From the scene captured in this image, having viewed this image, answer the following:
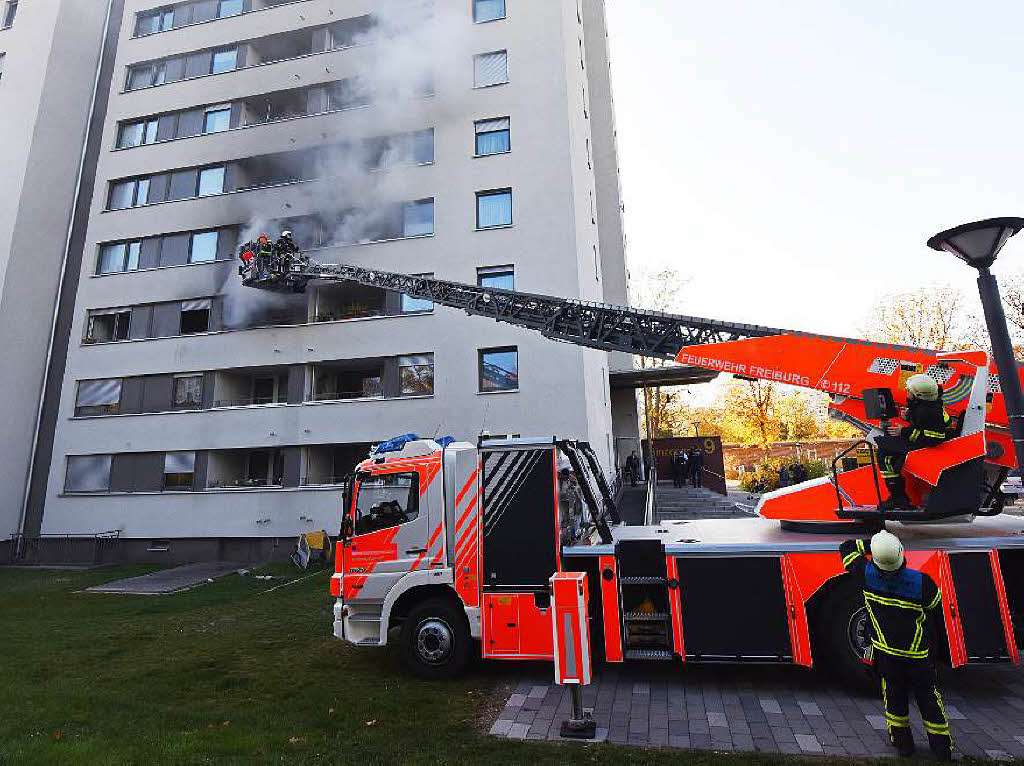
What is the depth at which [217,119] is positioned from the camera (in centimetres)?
2167

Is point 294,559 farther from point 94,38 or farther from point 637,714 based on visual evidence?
point 94,38

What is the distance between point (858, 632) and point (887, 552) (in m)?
1.71

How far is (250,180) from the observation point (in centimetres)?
2164

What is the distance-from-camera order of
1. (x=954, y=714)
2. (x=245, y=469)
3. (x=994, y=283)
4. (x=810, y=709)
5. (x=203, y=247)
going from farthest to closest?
(x=203, y=247)
(x=245, y=469)
(x=810, y=709)
(x=954, y=714)
(x=994, y=283)

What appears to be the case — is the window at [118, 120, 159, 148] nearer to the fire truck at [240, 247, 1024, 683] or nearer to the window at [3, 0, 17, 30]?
the window at [3, 0, 17, 30]

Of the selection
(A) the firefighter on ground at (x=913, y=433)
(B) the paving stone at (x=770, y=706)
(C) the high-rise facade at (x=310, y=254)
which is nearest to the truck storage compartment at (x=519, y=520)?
(B) the paving stone at (x=770, y=706)

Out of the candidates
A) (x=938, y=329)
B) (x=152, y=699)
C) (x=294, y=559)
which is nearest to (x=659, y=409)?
(x=938, y=329)

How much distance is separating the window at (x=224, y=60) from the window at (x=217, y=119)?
1.71m

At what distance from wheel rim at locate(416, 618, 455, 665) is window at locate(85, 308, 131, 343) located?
66.7 ft

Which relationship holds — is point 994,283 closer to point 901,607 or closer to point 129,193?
point 901,607

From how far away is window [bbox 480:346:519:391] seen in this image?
56.0ft

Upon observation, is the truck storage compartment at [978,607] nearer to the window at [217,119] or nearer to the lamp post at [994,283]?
the lamp post at [994,283]

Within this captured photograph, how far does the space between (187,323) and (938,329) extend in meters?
35.9

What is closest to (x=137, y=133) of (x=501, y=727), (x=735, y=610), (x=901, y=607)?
(x=501, y=727)
